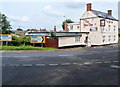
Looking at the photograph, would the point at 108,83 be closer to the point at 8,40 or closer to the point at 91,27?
the point at 8,40

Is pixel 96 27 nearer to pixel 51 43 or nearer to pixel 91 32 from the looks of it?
pixel 91 32

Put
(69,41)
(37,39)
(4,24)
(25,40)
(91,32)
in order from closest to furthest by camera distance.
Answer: (37,39) < (25,40) < (69,41) < (91,32) < (4,24)

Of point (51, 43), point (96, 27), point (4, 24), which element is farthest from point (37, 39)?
point (4, 24)

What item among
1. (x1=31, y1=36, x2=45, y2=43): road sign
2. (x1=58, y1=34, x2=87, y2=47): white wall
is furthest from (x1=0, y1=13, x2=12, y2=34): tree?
(x1=58, y1=34, x2=87, y2=47): white wall

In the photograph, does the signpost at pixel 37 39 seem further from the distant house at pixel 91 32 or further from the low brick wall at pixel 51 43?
the distant house at pixel 91 32

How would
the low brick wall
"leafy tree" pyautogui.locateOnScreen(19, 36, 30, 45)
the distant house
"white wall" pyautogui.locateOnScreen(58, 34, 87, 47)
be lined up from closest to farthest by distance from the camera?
1. the low brick wall
2. "leafy tree" pyautogui.locateOnScreen(19, 36, 30, 45)
3. "white wall" pyautogui.locateOnScreen(58, 34, 87, 47)
4. the distant house

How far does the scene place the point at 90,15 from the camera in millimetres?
34250

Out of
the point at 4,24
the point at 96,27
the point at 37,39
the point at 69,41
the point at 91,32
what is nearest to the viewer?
the point at 37,39

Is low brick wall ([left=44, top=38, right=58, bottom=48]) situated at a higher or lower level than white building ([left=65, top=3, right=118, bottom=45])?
lower

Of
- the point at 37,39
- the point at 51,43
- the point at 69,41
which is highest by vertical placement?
the point at 37,39

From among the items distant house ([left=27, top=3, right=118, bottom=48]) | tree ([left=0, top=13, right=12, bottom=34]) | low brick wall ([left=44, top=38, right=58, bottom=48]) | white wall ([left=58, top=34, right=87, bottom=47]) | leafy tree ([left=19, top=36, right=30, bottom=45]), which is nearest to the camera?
low brick wall ([left=44, top=38, right=58, bottom=48])

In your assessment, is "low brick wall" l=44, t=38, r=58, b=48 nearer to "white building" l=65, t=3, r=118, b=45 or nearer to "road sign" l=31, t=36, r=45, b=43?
"road sign" l=31, t=36, r=45, b=43

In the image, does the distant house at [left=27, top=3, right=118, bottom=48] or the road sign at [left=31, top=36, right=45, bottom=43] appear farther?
the distant house at [left=27, top=3, right=118, bottom=48]

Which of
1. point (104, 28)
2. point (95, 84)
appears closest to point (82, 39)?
point (104, 28)
